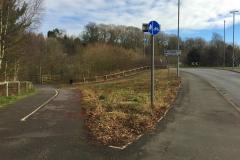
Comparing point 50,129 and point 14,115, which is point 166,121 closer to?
point 50,129

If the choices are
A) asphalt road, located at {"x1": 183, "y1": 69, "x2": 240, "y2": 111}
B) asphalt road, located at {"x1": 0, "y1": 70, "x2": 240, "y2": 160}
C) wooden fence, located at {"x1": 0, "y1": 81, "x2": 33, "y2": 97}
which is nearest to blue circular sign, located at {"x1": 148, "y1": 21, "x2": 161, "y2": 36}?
asphalt road, located at {"x1": 0, "y1": 70, "x2": 240, "y2": 160}

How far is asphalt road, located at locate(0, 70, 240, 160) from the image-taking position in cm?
827

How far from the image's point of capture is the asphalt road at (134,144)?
8.27 meters

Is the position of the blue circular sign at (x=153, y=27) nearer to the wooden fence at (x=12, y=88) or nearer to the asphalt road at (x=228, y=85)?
the asphalt road at (x=228, y=85)

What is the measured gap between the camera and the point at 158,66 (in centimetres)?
7762

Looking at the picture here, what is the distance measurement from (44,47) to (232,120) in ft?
233

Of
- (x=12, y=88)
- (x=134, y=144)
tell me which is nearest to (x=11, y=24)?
(x=12, y=88)

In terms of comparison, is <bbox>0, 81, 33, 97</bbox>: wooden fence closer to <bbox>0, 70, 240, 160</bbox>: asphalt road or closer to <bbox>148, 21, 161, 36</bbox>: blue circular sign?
<bbox>0, 70, 240, 160</bbox>: asphalt road

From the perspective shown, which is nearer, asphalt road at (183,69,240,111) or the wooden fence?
asphalt road at (183,69,240,111)

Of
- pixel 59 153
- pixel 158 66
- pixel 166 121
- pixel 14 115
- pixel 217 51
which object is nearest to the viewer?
pixel 59 153

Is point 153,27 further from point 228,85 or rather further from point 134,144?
point 228,85

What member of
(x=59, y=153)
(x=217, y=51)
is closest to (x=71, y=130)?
(x=59, y=153)

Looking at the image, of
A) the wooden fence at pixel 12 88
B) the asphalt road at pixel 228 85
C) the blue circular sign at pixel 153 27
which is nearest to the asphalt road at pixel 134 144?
the blue circular sign at pixel 153 27

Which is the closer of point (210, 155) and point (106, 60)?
point (210, 155)
